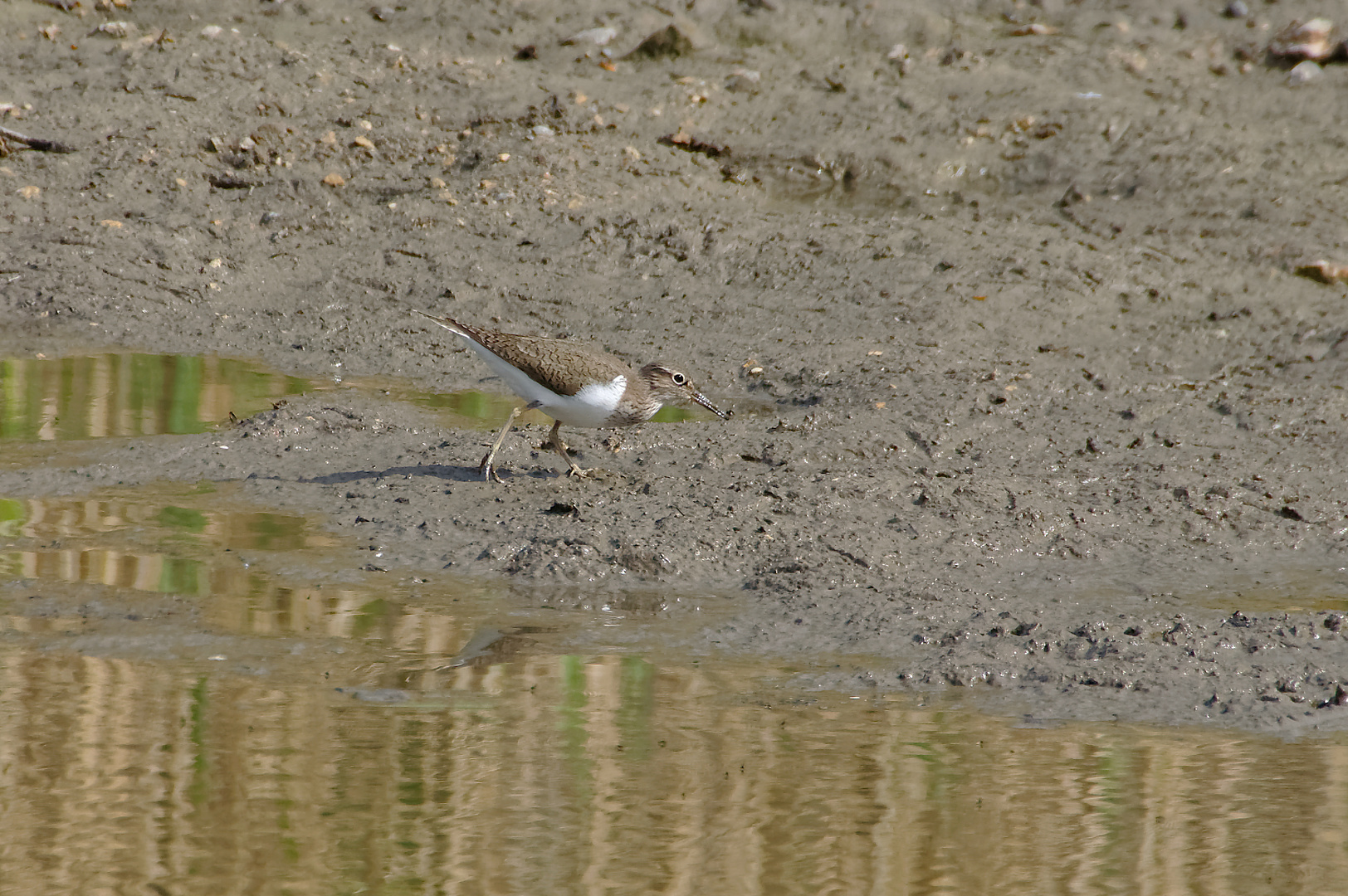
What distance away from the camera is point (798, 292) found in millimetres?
9578

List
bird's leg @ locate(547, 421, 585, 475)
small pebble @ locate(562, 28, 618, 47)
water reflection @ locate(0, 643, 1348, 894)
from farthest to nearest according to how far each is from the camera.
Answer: small pebble @ locate(562, 28, 618, 47)
bird's leg @ locate(547, 421, 585, 475)
water reflection @ locate(0, 643, 1348, 894)

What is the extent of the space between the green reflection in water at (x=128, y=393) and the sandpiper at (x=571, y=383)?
5.35ft

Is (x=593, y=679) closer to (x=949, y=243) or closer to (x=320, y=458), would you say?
(x=320, y=458)

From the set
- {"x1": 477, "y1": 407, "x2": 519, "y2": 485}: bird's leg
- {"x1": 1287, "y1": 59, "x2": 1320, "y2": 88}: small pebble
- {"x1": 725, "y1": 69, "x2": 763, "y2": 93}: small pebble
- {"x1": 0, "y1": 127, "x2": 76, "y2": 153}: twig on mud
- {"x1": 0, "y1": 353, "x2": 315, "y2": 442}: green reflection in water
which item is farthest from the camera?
{"x1": 1287, "y1": 59, "x2": 1320, "y2": 88}: small pebble

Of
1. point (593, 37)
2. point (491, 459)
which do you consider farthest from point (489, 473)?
point (593, 37)

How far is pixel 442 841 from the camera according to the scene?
3578 mm

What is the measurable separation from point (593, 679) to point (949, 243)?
6009 mm

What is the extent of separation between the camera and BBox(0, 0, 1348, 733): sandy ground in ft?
19.0

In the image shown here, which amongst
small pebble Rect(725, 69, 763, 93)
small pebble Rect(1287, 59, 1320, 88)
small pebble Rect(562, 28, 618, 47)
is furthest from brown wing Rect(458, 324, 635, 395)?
small pebble Rect(1287, 59, 1320, 88)

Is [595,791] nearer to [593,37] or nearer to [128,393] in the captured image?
[128,393]

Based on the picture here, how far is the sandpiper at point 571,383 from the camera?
6578 mm

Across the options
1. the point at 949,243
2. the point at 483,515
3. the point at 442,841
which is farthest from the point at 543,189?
the point at 442,841

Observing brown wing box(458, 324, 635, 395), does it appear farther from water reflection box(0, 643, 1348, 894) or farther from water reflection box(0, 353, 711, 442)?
water reflection box(0, 643, 1348, 894)

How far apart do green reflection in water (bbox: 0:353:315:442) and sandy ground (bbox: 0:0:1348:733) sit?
13.1 inches
